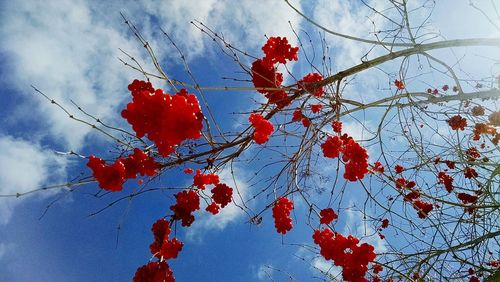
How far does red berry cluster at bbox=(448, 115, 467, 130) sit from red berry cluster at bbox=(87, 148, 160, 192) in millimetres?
3240

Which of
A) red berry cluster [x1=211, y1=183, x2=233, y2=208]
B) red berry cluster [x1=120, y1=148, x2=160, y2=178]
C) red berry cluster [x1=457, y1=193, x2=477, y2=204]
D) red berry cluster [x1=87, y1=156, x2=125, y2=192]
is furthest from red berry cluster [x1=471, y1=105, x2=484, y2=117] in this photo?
red berry cluster [x1=87, y1=156, x2=125, y2=192]

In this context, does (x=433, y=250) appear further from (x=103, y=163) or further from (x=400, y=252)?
(x=103, y=163)

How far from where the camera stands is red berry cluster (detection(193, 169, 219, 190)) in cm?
336

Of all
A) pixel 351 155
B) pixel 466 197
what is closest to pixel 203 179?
pixel 351 155

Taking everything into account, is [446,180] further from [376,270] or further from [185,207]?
[185,207]

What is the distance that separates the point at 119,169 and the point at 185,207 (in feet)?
2.69

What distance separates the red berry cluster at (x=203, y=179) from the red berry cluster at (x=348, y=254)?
1.17 meters

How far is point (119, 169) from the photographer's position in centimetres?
252

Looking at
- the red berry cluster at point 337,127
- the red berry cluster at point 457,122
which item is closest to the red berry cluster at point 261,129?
the red berry cluster at point 337,127

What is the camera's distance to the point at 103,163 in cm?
258

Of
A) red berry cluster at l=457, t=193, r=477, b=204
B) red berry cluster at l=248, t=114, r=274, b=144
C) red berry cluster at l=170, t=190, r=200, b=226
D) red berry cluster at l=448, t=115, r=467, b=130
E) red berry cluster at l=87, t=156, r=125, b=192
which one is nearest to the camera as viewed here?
red berry cluster at l=87, t=156, r=125, b=192

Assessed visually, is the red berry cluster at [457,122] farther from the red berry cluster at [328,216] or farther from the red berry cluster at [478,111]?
the red berry cluster at [328,216]

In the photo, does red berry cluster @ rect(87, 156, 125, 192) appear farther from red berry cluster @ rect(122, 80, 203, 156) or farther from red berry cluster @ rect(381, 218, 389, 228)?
red berry cluster @ rect(381, 218, 389, 228)

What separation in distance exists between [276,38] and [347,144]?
1.35 metres
